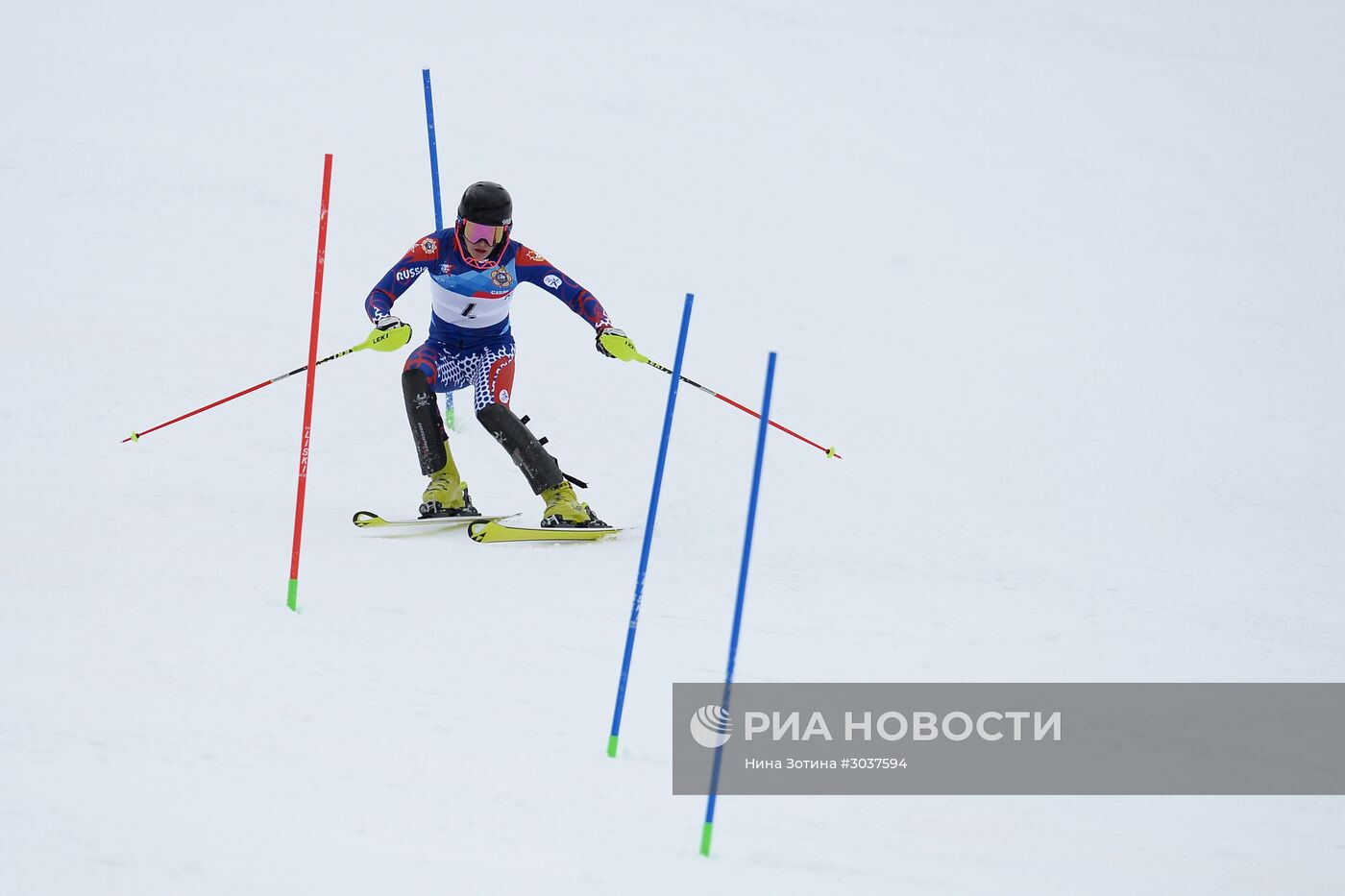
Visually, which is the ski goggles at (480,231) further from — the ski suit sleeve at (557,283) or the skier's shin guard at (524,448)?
the skier's shin guard at (524,448)

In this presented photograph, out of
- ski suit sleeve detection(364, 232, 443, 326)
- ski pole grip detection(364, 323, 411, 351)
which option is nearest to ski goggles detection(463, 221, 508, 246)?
ski suit sleeve detection(364, 232, 443, 326)

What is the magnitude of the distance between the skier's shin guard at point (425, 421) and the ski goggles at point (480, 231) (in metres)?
0.72

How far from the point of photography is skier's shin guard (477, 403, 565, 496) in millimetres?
5836

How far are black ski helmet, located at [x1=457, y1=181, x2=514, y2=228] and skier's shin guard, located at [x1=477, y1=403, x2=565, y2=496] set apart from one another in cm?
89

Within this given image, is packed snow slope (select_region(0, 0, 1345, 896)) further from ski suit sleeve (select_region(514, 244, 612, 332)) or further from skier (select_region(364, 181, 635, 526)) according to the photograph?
ski suit sleeve (select_region(514, 244, 612, 332))

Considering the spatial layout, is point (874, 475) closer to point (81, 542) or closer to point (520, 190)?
point (81, 542)

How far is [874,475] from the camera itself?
780cm

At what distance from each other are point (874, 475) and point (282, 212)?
21.4ft

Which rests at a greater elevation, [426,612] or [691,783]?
[426,612]

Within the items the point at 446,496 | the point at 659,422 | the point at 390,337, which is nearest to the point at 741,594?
the point at 390,337

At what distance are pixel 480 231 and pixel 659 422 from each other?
9.88 feet

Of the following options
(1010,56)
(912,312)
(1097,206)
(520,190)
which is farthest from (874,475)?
(1010,56)

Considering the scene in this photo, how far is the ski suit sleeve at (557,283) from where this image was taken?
6.09 metres

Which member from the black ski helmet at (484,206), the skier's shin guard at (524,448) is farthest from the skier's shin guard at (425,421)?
the black ski helmet at (484,206)
